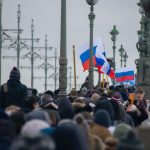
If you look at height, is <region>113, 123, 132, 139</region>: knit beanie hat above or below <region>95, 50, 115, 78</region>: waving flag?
below

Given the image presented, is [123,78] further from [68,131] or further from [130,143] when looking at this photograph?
[68,131]

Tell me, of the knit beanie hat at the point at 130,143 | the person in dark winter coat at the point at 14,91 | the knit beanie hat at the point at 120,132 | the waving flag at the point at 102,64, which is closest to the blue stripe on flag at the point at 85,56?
the waving flag at the point at 102,64

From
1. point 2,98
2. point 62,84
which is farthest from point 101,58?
point 2,98

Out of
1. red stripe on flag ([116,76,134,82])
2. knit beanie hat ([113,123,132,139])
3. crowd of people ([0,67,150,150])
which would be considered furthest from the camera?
red stripe on flag ([116,76,134,82])

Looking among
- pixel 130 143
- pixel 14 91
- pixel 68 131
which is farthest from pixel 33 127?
pixel 14 91

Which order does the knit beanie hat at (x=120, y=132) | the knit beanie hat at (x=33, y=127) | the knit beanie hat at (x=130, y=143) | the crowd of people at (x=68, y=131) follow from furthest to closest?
the knit beanie hat at (x=120, y=132), the knit beanie hat at (x=130, y=143), the knit beanie hat at (x=33, y=127), the crowd of people at (x=68, y=131)

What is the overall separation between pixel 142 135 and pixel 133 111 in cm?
730

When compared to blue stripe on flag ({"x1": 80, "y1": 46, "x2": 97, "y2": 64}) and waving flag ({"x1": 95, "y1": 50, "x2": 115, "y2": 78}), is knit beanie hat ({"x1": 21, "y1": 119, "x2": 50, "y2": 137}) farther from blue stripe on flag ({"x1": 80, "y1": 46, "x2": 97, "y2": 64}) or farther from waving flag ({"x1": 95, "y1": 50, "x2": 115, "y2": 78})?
blue stripe on flag ({"x1": 80, "y1": 46, "x2": 97, "y2": 64})

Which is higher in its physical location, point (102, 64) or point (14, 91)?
point (102, 64)

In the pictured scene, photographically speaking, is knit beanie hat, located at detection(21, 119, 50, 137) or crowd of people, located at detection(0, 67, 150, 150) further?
knit beanie hat, located at detection(21, 119, 50, 137)

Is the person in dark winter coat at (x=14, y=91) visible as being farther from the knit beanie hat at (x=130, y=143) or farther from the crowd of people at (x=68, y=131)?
the knit beanie hat at (x=130, y=143)

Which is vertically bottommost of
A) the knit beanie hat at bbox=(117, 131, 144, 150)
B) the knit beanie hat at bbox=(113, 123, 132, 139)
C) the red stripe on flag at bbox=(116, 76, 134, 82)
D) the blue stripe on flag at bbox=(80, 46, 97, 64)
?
the knit beanie hat at bbox=(117, 131, 144, 150)

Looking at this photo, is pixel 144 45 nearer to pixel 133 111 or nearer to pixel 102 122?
pixel 133 111

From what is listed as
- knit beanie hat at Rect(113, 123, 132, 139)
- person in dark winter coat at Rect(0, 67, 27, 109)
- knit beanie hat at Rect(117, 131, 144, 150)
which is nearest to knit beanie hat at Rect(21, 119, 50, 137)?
knit beanie hat at Rect(117, 131, 144, 150)
